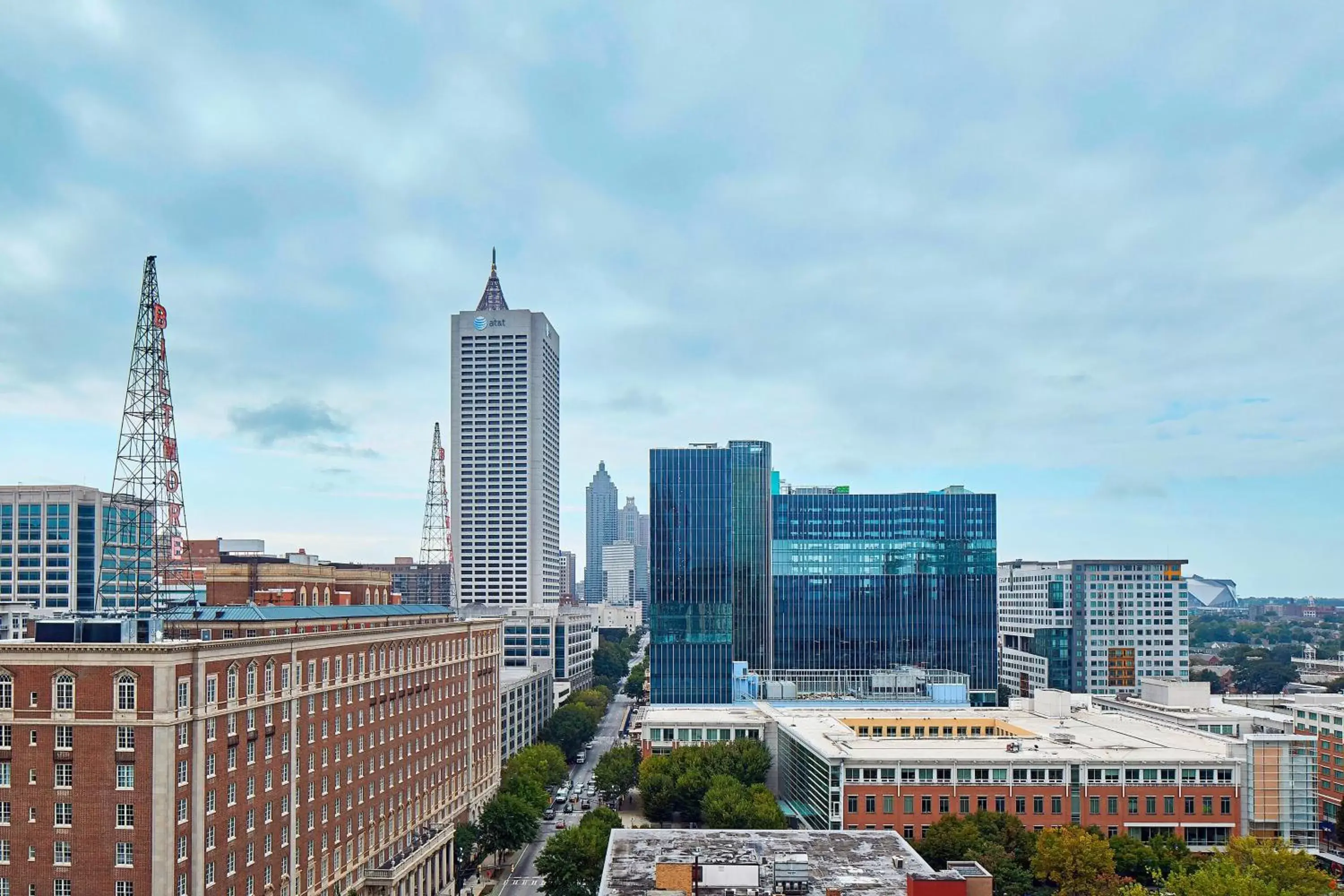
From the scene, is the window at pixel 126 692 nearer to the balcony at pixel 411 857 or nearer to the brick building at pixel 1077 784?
the balcony at pixel 411 857

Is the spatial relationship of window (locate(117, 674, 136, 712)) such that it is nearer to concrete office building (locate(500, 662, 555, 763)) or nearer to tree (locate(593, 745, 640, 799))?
tree (locate(593, 745, 640, 799))

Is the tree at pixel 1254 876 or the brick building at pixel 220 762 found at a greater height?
the brick building at pixel 220 762

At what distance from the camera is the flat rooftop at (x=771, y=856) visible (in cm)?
6969

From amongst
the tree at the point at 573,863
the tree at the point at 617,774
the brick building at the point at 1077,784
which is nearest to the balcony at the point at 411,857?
the tree at the point at 573,863

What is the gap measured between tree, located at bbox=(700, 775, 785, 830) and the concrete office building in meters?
54.1

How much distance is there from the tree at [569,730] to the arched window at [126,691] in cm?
12025

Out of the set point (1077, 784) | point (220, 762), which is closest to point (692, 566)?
point (1077, 784)

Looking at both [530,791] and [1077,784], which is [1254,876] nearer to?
[1077,784]

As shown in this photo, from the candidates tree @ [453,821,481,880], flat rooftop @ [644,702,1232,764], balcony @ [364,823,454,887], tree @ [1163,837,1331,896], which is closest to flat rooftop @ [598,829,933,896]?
tree @ [1163,837,1331,896]

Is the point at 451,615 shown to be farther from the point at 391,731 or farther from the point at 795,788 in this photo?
the point at 795,788

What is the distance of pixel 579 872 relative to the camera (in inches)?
3760

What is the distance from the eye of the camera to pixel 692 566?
197875 millimetres

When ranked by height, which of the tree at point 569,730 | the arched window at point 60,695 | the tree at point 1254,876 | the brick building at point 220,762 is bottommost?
the tree at point 569,730

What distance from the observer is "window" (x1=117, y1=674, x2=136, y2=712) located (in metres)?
66.6
